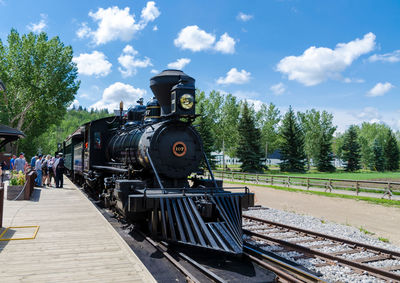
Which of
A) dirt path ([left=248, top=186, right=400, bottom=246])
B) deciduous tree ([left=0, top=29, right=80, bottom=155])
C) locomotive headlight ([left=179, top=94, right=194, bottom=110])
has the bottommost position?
dirt path ([left=248, top=186, right=400, bottom=246])

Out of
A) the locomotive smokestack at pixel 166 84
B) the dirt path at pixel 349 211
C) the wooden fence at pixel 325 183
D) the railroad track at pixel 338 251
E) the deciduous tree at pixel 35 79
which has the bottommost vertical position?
the dirt path at pixel 349 211

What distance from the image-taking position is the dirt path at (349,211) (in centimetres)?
948

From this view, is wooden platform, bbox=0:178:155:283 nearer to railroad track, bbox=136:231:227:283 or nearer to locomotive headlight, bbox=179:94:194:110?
railroad track, bbox=136:231:227:283

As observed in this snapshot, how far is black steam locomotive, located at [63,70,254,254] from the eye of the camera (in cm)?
561

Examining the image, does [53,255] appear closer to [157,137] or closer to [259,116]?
[157,137]

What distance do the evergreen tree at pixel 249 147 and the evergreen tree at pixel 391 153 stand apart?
32.0 meters

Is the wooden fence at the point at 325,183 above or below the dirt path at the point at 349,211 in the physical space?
above

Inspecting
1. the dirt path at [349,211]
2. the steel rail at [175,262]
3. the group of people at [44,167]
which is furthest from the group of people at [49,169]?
the steel rail at [175,262]

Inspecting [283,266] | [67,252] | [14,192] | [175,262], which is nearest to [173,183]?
[175,262]

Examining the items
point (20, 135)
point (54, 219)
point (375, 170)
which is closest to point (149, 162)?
point (54, 219)

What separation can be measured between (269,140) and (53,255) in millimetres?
48773

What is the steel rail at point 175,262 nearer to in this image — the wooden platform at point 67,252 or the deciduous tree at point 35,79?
the wooden platform at point 67,252

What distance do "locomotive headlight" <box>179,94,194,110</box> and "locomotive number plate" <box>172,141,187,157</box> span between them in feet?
2.95

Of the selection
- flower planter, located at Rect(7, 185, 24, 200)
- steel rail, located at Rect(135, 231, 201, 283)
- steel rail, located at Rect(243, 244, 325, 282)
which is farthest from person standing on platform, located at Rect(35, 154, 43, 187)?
steel rail, located at Rect(243, 244, 325, 282)
